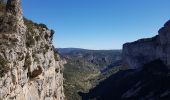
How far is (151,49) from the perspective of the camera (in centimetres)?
16462

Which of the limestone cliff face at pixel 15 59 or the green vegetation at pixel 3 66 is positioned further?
the limestone cliff face at pixel 15 59

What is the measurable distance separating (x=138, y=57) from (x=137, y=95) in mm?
63722

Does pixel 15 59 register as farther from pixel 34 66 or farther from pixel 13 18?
pixel 34 66

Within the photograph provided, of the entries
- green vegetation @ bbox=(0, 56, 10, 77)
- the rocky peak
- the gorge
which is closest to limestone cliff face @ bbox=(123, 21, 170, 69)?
the gorge

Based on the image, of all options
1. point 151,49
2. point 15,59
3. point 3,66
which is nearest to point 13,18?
point 15,59

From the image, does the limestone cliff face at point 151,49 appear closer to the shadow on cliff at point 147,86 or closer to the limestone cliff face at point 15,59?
the shadow on cliff at point 147,86

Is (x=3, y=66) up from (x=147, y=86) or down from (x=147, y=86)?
up

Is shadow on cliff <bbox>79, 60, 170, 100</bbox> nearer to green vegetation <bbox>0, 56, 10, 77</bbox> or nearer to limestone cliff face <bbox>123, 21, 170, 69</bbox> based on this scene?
limestone cliff face <bbox>123, 21, 170, 69</bbox>

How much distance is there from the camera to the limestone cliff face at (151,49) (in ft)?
445

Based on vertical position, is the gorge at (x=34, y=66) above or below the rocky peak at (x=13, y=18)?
below

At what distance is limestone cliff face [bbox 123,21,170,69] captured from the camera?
5344 inches

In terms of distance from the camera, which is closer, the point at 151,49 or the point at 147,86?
the point at 147,86

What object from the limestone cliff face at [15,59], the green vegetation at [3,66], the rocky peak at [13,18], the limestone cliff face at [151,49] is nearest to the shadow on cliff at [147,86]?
the limestone cliff face at [151,49]

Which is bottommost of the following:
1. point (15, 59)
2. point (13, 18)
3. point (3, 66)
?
point (3, 66)
